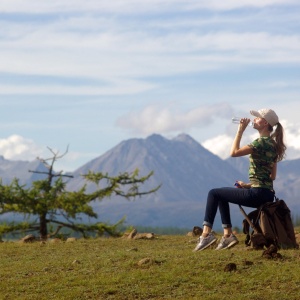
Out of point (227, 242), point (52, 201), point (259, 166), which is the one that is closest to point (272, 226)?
point (227, 242)

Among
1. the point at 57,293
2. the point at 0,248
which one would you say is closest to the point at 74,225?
the point at 0,248

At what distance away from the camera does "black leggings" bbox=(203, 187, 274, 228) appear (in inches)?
655

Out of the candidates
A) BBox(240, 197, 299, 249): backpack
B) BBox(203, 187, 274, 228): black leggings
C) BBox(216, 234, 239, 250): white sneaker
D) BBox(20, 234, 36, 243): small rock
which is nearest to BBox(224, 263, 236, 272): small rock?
BBox(203, 187, 274, 228): black leggings

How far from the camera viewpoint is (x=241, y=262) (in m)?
15.1

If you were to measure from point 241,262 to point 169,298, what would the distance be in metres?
2.53

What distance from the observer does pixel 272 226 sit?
55.8 ft

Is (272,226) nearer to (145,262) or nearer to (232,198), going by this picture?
(232,198)

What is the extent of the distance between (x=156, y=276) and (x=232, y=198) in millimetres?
3095

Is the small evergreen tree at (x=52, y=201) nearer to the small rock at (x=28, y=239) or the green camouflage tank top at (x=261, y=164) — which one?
the small rock at (x=28, y=239)

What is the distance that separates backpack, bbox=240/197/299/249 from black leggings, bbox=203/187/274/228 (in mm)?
227

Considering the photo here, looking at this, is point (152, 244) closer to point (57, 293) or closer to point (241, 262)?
point (241, 262)

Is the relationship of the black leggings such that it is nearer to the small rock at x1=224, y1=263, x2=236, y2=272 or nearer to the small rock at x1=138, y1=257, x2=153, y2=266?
the small rock at x1=138, y1=257, x2=153, y2=266

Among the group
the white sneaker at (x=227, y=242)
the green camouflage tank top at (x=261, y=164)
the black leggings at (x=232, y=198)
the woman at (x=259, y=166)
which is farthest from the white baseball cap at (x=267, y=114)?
the white sneaker at (x=227, y=242)

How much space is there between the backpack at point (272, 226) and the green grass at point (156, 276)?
51 centimetres
